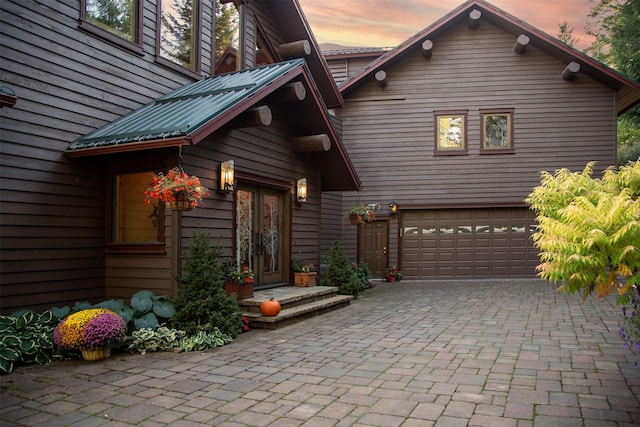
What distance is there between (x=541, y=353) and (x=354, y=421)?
9.89 ft

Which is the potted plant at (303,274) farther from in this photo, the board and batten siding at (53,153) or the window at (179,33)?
the window at (179,33)

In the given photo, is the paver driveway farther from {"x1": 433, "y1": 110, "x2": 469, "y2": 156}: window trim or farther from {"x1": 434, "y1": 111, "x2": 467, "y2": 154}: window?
{"x1": 434, "y1": 111, "x2": 467, "y2": 154}: window

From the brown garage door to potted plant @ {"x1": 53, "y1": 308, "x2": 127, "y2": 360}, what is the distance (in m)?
10.6

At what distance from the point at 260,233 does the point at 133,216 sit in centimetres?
249

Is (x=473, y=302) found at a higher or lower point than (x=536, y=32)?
lower

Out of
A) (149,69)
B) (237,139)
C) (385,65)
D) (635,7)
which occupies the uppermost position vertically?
(635,7)

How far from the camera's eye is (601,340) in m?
6.24

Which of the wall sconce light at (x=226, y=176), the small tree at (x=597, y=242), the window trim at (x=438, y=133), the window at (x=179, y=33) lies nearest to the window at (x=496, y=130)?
the window trim at (x=438, y=133)

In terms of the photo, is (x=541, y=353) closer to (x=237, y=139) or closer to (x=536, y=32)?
(x=237, y=139)

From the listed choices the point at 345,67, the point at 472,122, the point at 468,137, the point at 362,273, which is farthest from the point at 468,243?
the point at 345,67

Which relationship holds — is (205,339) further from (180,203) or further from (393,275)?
(393,275)

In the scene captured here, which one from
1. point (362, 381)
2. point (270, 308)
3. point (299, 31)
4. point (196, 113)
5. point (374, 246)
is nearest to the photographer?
point (362, 381)

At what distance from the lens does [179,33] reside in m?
9.10

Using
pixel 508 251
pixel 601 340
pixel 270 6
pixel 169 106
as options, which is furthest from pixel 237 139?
pixel 508 251
